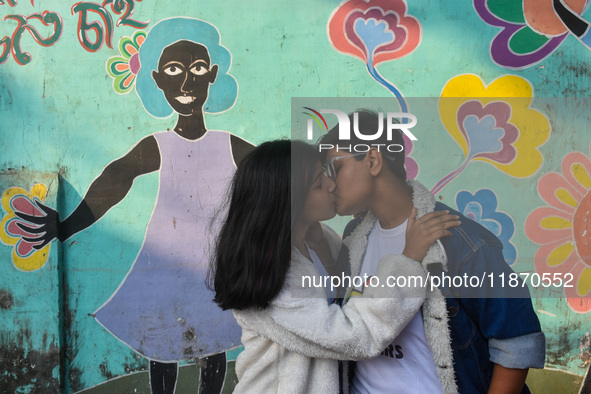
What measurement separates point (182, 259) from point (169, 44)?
4.21ft

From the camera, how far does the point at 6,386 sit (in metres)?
A: 3.34

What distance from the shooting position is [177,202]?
3314 mm

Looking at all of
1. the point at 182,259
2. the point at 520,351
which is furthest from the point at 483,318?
the point at 182,259

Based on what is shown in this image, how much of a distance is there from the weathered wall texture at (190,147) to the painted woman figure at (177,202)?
0.04ft

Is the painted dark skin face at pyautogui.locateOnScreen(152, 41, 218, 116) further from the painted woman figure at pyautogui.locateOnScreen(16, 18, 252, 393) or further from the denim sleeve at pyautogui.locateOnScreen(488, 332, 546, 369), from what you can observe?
the denim sleeve at pyautogui.locateOnScreen(488, 332, 546, 369)

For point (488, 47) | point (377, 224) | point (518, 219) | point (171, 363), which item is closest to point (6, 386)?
point (171, 363)

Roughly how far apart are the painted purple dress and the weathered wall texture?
1cm

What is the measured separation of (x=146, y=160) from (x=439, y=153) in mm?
1730

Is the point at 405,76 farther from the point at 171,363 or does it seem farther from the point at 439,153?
the point at 171,363

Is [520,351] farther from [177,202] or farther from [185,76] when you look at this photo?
[185,76]

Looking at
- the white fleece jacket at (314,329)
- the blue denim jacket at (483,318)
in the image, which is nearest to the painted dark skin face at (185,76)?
the white fleece jacket at (314,329)

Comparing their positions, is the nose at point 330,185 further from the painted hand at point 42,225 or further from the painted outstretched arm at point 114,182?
the painted hand at point 42,225

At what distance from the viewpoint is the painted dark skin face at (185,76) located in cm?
330

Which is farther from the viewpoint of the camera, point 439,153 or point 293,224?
point 439,153
